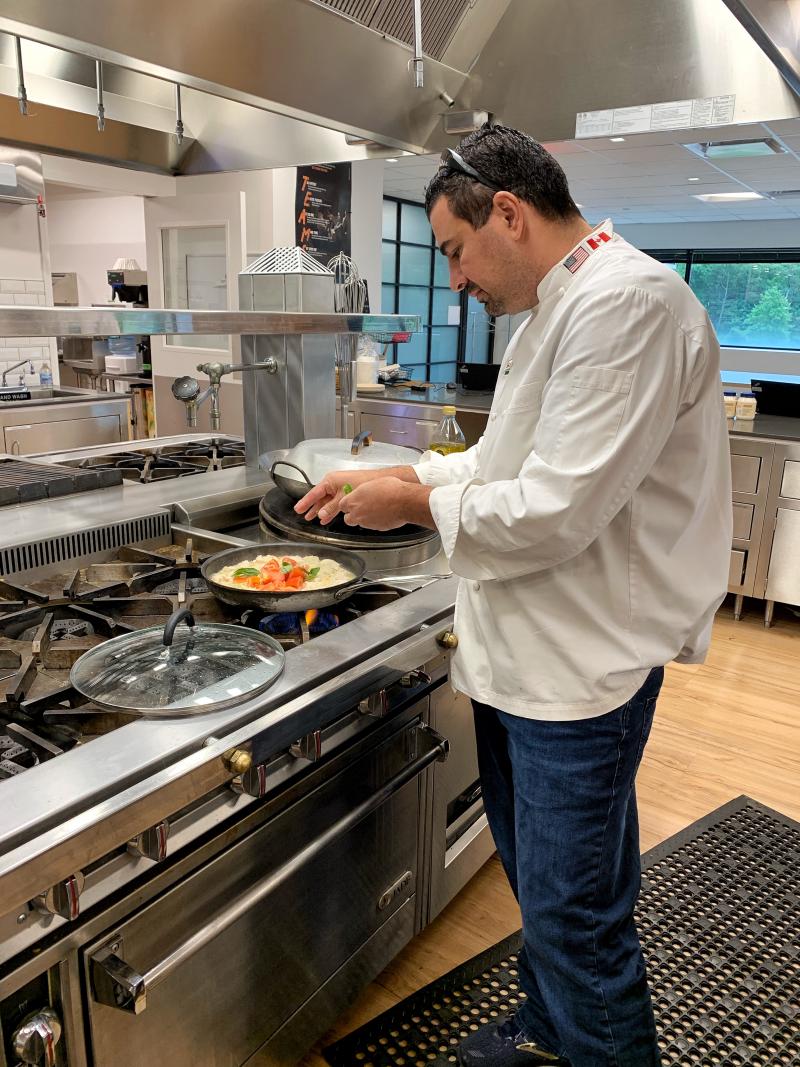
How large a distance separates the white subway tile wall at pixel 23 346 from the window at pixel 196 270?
0.95m

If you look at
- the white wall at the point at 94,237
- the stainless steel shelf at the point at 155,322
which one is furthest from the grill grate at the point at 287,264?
the white wall at the point at 94,237

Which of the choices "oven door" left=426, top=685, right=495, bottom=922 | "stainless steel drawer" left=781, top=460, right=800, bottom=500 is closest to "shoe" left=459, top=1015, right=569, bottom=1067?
"oven door" left=426, top=685, right=495, bottom=922

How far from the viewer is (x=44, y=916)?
93 cm

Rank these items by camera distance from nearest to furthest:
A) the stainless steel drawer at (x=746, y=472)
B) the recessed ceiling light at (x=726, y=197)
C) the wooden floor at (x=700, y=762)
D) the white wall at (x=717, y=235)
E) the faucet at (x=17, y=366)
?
the wooden floor at (x=700, y=762), the stainless steel drawer at (x=746, y=472), the faucet at (x=17, y=366), the recessed ceiling light at (x=726, y=197), the white wall at (x=717, y=235)

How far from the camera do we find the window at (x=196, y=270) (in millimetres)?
6129

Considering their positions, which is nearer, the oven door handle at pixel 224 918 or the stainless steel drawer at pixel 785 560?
the oven door handle at pixel 224 918

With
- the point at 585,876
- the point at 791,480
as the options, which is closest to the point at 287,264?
the point at 585,876

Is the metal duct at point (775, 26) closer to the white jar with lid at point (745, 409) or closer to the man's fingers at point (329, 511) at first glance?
the man's fingers at point (329, 511)

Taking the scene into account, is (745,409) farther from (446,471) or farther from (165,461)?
(446,471)

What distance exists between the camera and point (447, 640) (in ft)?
5.11

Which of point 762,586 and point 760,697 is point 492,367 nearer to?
point 762,586

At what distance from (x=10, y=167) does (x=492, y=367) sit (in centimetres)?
349

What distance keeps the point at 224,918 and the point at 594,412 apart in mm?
908

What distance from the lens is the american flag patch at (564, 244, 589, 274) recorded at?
1.23 metres
